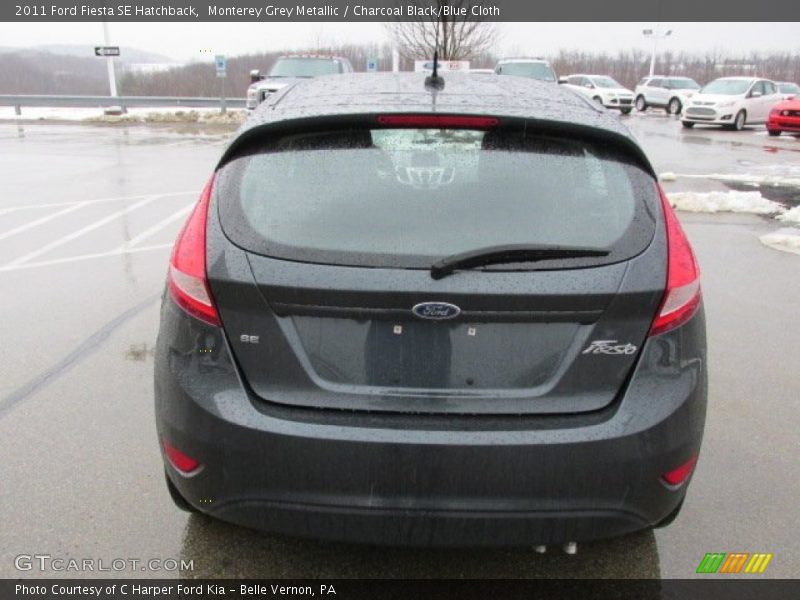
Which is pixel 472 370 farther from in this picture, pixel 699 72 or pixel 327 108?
pixel 699 72

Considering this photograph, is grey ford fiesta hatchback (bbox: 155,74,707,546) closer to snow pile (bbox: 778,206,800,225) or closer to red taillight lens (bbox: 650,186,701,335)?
red taillight lens (bbox: 650,186,701,335)

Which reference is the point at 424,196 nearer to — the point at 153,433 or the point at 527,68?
the point at 153,433

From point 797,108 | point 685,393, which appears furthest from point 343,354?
point 797,108

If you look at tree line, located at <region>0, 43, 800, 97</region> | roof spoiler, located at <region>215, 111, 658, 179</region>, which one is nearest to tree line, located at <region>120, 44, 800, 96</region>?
tree line, located at <region>0, 43, 800, 97</region>

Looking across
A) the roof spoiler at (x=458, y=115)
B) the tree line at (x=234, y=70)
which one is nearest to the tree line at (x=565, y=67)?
the tree line at (x=234, y=70)

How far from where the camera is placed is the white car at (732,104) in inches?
980

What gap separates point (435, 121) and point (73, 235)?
640 cm

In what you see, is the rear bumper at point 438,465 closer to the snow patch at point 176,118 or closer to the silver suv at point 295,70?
the silver suv at point 295,70

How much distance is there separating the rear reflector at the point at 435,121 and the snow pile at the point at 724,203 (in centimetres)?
787

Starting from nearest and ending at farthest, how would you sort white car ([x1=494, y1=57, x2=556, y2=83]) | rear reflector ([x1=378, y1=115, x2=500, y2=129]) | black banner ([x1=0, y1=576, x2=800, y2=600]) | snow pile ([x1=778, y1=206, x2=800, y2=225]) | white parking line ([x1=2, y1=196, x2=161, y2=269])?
1. rear reflector ([x1=378, y1=115, x2=500, y2=129])
2. black banner ([x1=0, y1=576, x2=800, y2=600])
3. white parking line ([x1=2, y1=196, x2=161, y2=269])
4. snow pile ([x1=778, y1=206, x2=800, y2=225])
5. white car ([x1=494, y1=57, x2=556, y2=83])

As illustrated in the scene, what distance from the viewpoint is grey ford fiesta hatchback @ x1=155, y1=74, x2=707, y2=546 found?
2039 millimetres

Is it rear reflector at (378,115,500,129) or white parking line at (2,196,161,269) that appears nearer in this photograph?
rear reflector at (378,115,500,129)

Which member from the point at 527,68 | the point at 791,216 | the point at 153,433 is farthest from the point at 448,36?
the point at 153,433

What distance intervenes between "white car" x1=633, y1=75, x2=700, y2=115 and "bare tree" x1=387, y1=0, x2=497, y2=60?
10886 millimetres
